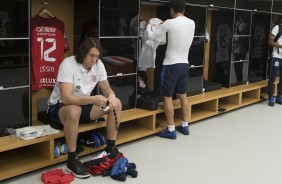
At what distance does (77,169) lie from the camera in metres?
2.96

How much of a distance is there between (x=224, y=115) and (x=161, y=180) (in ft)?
7.99

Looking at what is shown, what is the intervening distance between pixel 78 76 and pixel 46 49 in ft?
2.26

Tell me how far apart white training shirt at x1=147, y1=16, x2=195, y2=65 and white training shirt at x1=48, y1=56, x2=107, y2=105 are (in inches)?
37.4

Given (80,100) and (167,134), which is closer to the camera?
(80,100)

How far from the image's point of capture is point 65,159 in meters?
3.20

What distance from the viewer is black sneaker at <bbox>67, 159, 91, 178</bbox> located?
2.94 meters

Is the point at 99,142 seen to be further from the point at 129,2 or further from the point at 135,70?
the point at 129,2

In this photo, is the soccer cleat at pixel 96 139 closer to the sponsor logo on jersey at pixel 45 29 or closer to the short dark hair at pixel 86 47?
the short dark hair at pixel 86 47

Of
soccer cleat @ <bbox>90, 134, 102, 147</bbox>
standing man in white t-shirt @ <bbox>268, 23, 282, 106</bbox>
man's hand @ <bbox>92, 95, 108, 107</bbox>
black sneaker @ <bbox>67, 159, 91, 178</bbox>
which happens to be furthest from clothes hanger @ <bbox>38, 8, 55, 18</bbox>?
standing man in white t-shirt @ <bbox>268, 23, 282, 106</bbox>

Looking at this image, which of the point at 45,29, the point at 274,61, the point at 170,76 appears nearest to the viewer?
the point at 45,29

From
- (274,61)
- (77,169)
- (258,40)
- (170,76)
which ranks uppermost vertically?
(258,40)

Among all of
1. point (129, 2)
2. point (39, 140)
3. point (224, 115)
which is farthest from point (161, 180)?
point (224, 115)

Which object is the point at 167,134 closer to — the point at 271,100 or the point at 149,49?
the point at 149,49

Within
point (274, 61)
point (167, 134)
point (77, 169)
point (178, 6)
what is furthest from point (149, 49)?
point (274, 61)
